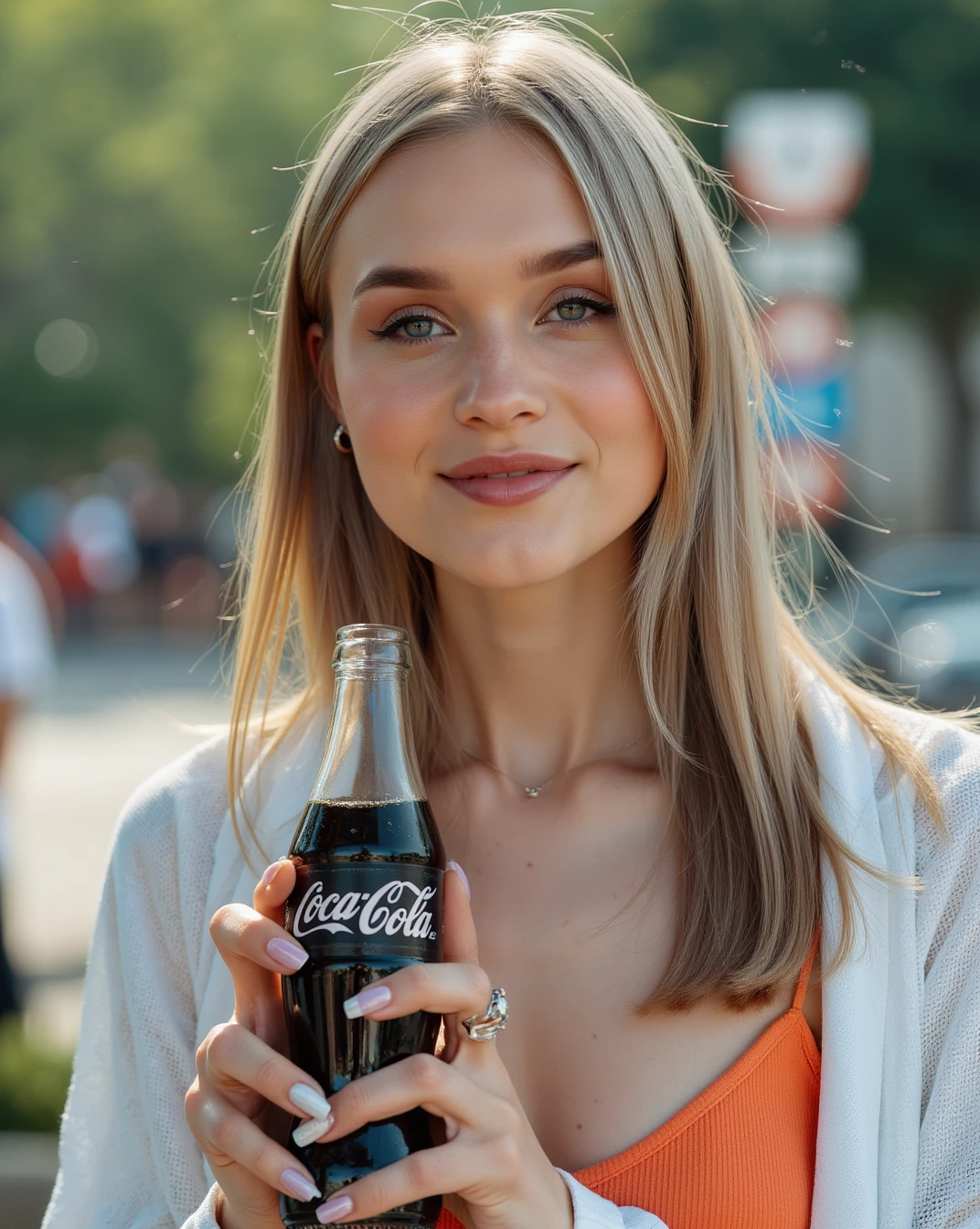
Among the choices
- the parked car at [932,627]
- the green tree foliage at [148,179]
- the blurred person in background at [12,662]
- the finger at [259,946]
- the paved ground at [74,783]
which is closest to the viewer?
the finger at [259,946]

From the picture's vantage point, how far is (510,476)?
2.24 metres

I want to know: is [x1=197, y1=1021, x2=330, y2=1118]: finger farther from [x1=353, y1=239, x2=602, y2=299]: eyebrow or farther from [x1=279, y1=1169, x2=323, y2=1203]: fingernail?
[x1=353, y1=239, x2=602, y2=299]: eyebrow

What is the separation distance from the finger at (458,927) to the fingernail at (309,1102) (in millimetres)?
220

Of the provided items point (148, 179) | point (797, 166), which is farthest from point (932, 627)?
point (148, 179)

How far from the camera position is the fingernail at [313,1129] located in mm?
1723

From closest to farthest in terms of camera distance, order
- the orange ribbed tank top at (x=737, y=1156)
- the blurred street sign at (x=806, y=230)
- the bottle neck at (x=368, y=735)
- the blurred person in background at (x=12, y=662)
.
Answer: the bottle neck at (x=368, y=735)
the orange ribbed tank top at (x=737, y=1156)
the blurred street sign at (x=806, y=230)
the blurred person in background at (x=12, y=662)

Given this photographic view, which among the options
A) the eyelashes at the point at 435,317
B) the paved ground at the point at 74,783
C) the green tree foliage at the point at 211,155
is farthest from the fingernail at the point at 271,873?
the green tree foliage at the point at 211,155

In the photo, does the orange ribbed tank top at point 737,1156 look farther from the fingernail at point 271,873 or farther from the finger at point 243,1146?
the fingernail at point 271,873

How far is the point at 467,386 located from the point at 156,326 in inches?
1305

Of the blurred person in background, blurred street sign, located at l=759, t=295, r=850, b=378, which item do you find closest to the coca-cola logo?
blurred street sign, located at l=759, t=295, r=850, b=378

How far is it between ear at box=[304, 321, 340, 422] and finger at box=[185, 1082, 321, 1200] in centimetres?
121

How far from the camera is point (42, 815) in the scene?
12.4 metres

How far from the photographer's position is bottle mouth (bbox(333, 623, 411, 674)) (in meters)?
1.95

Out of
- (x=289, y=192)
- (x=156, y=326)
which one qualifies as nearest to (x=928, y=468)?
(x=289, y=192)
